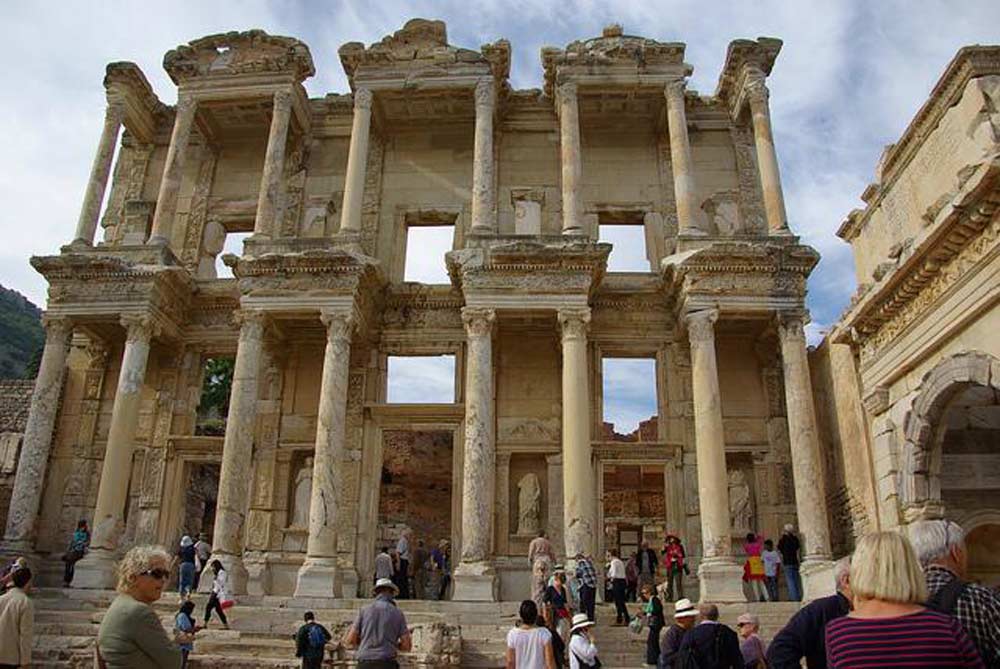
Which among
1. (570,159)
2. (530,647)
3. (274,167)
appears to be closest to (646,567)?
(570,159)

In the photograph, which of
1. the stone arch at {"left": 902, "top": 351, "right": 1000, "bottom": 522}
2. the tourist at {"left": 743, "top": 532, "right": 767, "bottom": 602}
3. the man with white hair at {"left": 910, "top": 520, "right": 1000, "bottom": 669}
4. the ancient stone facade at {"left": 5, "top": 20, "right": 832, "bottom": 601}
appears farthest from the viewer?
the ancient stone facade at {"left": 5, "top": 20, "right": 832, "bottom": 601}

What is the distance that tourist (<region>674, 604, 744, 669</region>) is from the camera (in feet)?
18.6

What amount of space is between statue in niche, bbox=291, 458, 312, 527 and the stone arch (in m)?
11.9

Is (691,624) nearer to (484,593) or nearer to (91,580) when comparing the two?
(484,593)

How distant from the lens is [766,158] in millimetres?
18703

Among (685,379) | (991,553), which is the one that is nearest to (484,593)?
(685,379)

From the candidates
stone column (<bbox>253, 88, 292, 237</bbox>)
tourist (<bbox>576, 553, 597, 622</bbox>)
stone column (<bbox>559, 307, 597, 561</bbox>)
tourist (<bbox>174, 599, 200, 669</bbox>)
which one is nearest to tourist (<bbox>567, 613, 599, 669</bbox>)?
tourist (<bbox>576, 553, 597, 622</bbox>)

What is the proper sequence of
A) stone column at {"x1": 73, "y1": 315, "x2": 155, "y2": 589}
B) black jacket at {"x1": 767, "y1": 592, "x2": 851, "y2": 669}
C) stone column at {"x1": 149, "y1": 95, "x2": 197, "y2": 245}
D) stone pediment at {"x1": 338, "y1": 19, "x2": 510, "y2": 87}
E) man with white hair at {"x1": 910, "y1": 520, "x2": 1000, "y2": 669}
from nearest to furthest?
man with white hair at {"x1": 910, "y1": 520, "x2": 1000, "y2": 669} < black jacket at {"x1": 767, "y1": 592, "x2": 851, "y2": 669} < stone column at {"x1": 73, "y1": 315, "x2": 155, "y2": 589} < stone column at {"x1": 149, "y1": 95, "x2": 197, "y2": 245} < stone pediment at {"x1": 338, "y1": 19, "x2": 510, "y2": 87}

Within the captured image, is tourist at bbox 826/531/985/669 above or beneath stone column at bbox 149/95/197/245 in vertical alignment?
beneath

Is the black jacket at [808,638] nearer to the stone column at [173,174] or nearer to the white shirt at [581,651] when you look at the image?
the white shirt at [581,651]

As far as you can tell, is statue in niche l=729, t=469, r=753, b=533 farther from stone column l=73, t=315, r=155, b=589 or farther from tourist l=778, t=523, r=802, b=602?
stone column l=73, t=315, r=155, b=589

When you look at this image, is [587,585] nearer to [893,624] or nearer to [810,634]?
[810,634]

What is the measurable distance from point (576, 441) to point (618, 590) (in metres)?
3.10

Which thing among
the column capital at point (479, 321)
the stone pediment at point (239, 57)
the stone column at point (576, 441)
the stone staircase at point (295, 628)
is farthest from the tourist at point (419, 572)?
the stone pediment at point (239, 57)
